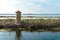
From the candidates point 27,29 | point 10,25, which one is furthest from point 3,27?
point 27,29

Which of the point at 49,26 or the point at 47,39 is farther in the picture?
the point at 49,26

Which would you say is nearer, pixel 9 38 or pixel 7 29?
pixel 9 38

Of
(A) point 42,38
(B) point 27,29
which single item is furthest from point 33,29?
(A) point 42,38

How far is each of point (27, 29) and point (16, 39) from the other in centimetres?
579

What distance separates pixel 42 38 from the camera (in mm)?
16422

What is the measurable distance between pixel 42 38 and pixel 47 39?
0.60 meters

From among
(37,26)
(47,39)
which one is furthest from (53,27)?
(47,39)

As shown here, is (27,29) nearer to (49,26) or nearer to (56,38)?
(49,26)

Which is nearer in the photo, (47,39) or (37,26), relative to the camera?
(47,39)

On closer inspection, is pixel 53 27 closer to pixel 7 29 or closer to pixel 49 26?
pixel 49 26

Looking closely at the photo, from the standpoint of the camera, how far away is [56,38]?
54.4ft

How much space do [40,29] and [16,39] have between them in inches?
250

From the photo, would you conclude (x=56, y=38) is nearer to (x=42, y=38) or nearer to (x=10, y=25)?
(x=42, y=38)

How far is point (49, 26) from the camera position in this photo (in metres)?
23.0
